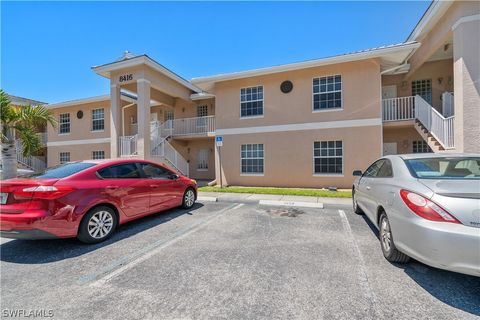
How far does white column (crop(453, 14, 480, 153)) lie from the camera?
287 inches

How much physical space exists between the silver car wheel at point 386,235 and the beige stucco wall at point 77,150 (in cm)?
1714

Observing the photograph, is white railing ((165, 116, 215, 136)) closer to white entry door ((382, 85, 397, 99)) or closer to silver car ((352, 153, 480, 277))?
white entry door ((382, 85, 397, 99))

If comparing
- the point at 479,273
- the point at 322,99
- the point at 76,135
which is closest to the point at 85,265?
the point at 479,273

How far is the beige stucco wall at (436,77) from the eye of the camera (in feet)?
35.4

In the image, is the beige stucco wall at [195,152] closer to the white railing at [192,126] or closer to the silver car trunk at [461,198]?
the white railing at [192,126]

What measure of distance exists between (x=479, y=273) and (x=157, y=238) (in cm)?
467

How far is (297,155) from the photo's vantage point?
430 inches

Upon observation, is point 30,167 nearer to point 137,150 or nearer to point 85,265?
point 137,150

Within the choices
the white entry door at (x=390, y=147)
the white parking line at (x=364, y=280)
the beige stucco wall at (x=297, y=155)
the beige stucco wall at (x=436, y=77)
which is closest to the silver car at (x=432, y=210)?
the white parking line at (x=364, y=280)

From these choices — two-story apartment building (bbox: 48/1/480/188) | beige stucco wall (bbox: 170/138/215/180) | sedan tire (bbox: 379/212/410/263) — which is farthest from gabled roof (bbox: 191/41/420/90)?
sedan tire (bbox: 379/212/410/263)

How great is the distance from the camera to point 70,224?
3.81 m

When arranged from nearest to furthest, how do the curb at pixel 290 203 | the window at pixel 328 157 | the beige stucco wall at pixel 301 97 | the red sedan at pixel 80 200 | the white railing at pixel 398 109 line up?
the red sedan at pixel 80 200 < the curb at pixel 290 203 < the beige stucco wall at pixel 301 97 < the white railing at pixel 398 109 < the window at pixel 328 157

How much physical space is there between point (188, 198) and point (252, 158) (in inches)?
225

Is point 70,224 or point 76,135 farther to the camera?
point 76,135
